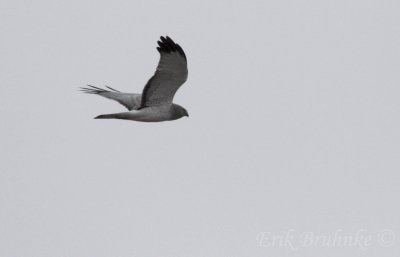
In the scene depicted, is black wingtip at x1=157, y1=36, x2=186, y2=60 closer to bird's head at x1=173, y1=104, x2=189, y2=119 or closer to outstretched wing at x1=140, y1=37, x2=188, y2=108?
outstretched wing at x1=140, y1=37, x2=188, y2=108

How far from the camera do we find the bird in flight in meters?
18.0

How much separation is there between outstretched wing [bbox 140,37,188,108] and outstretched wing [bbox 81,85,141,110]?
714mm

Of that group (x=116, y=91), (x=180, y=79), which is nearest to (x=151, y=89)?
(x=180, y=79)

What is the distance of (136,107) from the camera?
2008cm

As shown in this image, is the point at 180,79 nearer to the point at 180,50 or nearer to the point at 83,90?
the point at 180,50

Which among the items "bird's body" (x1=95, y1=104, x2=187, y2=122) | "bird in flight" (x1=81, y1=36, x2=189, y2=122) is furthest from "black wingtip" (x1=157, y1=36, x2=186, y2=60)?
"bird's body" (x1=95, y1=104, x2=187, y2=122)

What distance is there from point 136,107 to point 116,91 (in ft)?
5.38

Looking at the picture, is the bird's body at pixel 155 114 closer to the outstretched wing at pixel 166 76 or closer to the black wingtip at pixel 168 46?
the outstretched wing at pixel 166 76

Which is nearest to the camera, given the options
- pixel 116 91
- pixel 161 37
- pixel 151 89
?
pixel 161 37

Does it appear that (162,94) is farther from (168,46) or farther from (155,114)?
(168,46)

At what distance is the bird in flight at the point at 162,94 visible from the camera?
710 inches

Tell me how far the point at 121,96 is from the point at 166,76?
247 cm

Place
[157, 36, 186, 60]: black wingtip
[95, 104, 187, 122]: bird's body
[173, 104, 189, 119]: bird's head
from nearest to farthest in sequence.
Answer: [157, 36, 186, 60]: black wingtip < [95, 104, 187, 122]: bird's body < [173, 104, 189, 119]: bird's head

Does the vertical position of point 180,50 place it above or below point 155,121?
above
